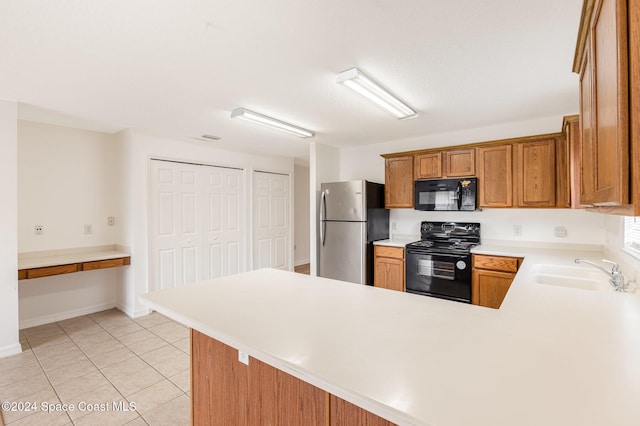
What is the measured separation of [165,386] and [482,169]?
383 cm

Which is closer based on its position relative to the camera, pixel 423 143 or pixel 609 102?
pixel 609 102

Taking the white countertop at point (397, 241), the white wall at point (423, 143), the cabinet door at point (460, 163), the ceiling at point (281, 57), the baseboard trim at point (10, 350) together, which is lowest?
the baseboard trim at point (10, 350)

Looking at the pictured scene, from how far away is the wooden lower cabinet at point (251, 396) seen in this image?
981 mm

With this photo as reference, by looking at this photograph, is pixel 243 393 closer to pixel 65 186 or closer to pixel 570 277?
pixel 570 277

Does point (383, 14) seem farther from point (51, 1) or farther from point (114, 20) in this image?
point (51, 1)

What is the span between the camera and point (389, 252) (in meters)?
3.96

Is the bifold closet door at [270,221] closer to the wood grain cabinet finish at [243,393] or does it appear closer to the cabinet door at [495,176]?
the cabinet door at [495,176]

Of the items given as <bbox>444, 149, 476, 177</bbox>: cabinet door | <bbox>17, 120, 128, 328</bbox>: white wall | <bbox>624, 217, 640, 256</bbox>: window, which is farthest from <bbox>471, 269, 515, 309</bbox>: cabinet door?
<bbox>17, 120, 128, 328</bbox>: white wall

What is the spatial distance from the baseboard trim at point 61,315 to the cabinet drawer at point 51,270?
80 cm

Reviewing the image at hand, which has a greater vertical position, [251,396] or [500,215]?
[500,215]

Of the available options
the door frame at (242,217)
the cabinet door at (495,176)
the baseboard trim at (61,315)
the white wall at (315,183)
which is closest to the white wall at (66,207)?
the baseboard trim at (61,315)

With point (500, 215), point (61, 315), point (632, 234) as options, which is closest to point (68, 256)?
point (61, 315)

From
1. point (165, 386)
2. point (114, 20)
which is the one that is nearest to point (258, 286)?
point (165, 386)

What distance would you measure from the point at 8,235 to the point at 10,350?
1081 millimetres
